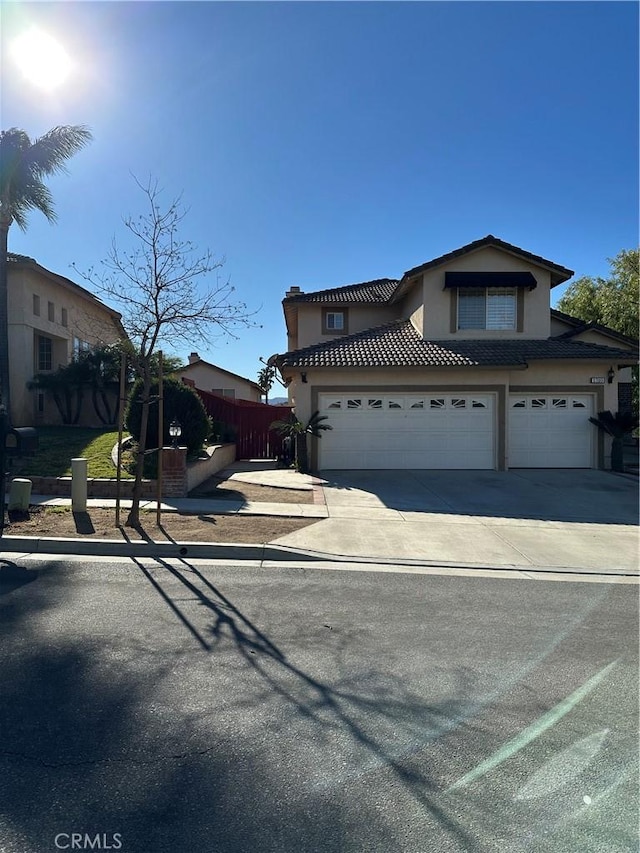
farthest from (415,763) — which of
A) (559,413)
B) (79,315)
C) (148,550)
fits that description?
(79,315)

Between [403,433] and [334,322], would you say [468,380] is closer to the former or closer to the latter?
[403,433]

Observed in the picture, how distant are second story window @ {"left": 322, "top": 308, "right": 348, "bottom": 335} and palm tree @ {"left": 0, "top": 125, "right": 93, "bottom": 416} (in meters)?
10.9

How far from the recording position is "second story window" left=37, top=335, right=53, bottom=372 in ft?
72.2

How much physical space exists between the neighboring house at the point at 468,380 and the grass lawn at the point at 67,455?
223 inches

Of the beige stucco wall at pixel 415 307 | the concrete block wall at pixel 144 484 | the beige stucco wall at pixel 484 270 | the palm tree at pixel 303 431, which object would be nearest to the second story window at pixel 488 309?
the beige stucco wall at pixel 484 270

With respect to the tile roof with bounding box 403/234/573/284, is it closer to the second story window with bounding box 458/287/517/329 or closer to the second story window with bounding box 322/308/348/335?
the second story window with bounding box 458/287/517/329

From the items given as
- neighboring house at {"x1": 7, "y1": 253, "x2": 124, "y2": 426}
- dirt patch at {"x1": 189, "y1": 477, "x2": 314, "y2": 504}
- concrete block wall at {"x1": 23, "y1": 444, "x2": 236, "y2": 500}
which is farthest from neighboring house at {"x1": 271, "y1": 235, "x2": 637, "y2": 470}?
neighboring house at {"x1": 7, "y1": 253, "x2": 124, "y2": 426}

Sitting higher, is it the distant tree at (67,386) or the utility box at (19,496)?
the distant tree at (67,386)

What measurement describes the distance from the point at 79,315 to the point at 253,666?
24146 millimetres

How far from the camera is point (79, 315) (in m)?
24.2

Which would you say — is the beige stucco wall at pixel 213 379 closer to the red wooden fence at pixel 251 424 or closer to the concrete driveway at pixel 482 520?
the red wooden fence at pixel 251 424

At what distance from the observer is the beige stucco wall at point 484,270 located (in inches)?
673

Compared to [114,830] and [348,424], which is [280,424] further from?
[114,830]

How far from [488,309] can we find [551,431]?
4632mm
